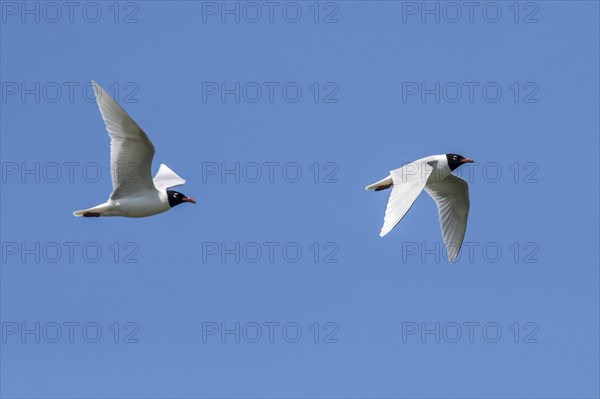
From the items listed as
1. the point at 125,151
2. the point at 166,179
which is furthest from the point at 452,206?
the point at 125,151

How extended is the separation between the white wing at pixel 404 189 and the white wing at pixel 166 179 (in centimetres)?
Answer: 327

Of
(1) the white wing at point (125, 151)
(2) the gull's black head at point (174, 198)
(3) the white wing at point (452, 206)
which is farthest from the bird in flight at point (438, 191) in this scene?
(1) the white wing at point (125, 151)

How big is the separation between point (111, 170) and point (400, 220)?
3.72 metres

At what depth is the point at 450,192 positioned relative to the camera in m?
16.4

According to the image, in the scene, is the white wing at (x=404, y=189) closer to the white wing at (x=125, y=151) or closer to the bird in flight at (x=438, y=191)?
the bird in flight at (x=438, y=191)

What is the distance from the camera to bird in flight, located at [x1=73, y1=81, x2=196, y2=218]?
13.1 meters

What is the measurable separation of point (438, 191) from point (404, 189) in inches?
103

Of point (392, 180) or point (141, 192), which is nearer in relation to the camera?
point (141, 192)

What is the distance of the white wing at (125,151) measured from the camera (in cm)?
1305

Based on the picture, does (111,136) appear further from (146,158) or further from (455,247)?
(455,247)

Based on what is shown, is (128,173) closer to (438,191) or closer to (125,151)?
(125,151)

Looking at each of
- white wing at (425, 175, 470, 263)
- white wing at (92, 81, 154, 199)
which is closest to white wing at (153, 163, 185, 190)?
white wing at (92, 81, 154, 199)

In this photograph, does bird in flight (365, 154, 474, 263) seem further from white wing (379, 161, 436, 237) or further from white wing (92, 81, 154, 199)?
white wing (92, 81, 154, 199)

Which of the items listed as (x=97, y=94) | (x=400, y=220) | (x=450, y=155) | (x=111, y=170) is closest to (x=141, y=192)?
(x=111, y=170)
